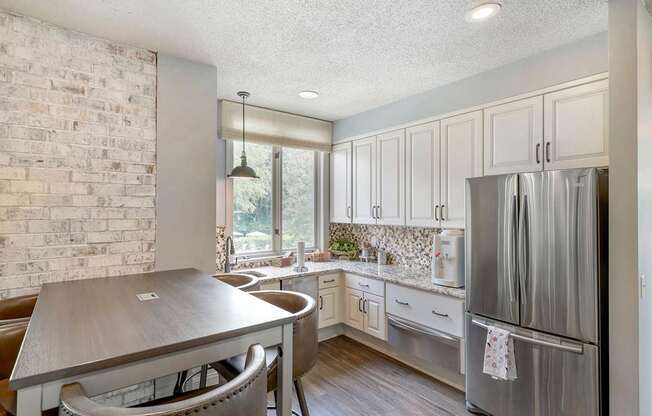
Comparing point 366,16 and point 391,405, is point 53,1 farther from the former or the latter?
point 391,405

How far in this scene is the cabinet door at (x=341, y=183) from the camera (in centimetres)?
407

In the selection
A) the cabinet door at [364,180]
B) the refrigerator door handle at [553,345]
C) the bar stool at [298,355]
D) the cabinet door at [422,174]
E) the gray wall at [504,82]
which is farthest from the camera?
the cabinet door at [364,180]

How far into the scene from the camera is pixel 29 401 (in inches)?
36.2

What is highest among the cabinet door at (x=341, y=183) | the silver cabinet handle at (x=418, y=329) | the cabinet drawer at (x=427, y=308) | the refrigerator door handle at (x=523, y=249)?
the cabinet door at (x=341, y=183)

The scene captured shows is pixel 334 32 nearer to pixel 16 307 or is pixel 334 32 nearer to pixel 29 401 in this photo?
pixel 29 401

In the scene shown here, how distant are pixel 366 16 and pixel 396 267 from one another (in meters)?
Answer: 2.50

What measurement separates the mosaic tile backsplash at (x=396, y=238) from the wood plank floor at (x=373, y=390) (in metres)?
1.02

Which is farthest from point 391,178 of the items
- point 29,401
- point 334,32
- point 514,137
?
point 29,401

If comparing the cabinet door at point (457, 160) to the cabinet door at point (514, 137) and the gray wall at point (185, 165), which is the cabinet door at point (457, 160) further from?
the gray wall at point (185, 165)

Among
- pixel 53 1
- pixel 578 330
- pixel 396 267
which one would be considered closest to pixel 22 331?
pixel 53 1

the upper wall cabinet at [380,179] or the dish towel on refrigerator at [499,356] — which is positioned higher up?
the upper wall cabinet at [380,179]

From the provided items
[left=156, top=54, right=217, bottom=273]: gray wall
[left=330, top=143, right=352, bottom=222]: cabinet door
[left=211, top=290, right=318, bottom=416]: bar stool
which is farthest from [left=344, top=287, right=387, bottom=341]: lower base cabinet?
[left=211, top=290, right=318, bottom=416]: bar stool

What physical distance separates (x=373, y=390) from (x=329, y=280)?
1.20 meters

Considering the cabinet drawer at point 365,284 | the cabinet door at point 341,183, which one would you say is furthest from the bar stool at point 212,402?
the cabinet door at point 341,183
